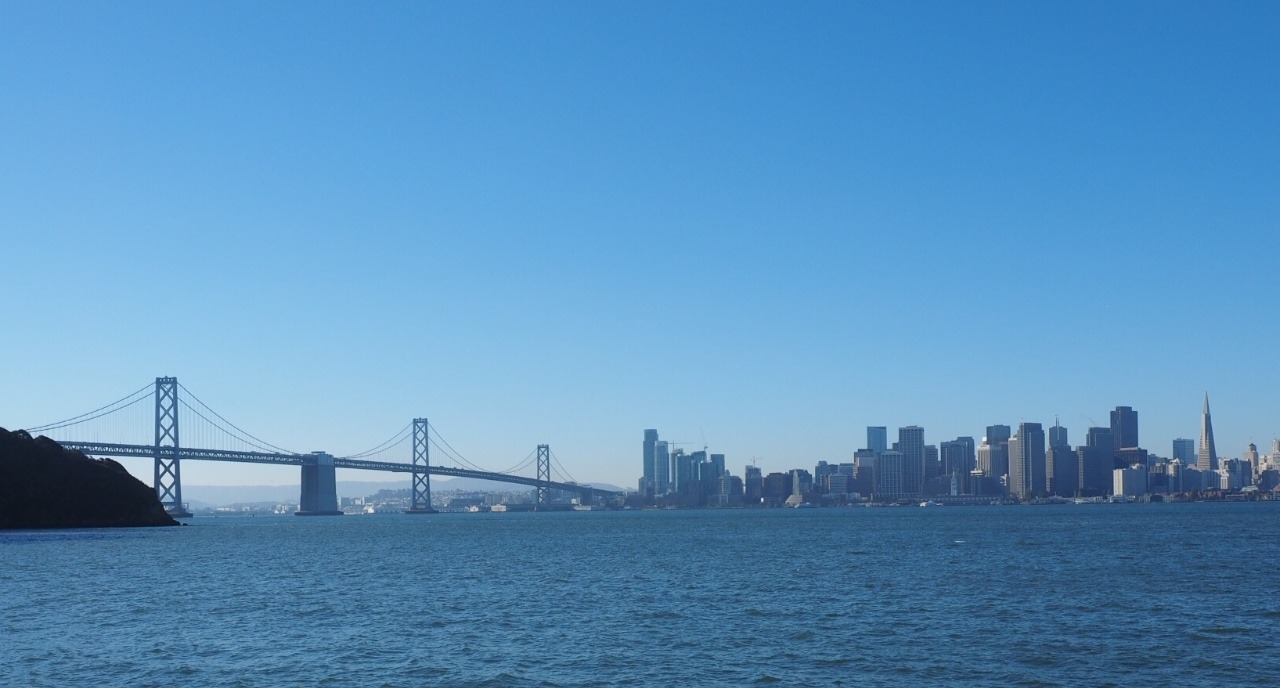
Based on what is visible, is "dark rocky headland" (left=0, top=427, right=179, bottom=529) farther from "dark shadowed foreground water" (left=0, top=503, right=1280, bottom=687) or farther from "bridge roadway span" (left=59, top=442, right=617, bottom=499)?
"dark shadowed foreground water" (left=0, top=503, right=1280, bottom=687)

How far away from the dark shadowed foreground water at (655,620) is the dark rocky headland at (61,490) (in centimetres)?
3577

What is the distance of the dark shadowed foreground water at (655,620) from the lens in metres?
22.5

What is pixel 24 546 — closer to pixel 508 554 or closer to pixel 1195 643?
pixel 508 554

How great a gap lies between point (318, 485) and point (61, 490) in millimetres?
68020

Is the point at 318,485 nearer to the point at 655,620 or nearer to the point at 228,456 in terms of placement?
the point at 228,456

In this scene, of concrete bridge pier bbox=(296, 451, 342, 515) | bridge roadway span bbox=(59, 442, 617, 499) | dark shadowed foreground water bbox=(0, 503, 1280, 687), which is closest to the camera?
dark shadowed foreground water bbox=(0, 503, 1280, 687)

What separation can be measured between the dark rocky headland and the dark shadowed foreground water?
1408 inches

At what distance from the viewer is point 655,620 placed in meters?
30.0

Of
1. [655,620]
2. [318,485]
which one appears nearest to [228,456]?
[318,485]

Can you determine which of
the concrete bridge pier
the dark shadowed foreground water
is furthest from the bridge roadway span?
the dark shadowed foreground water

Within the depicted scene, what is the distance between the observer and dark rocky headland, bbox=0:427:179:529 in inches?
3401

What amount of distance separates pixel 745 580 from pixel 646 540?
3619cm

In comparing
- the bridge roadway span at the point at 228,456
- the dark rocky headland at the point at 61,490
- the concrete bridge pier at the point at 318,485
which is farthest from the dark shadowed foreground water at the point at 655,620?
the concrete bridge pier at the point at 318,485

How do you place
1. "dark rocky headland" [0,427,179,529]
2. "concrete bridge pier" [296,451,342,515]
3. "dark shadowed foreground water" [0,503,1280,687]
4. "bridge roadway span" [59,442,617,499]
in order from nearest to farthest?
"dark shadowed foreground water" [0,503,1280,687] < "dark rocky headland" [0,427,179,529] < "bridge roadway span" [59,442,617,499] < "concrete bridge pier" [296,451,342,515]
